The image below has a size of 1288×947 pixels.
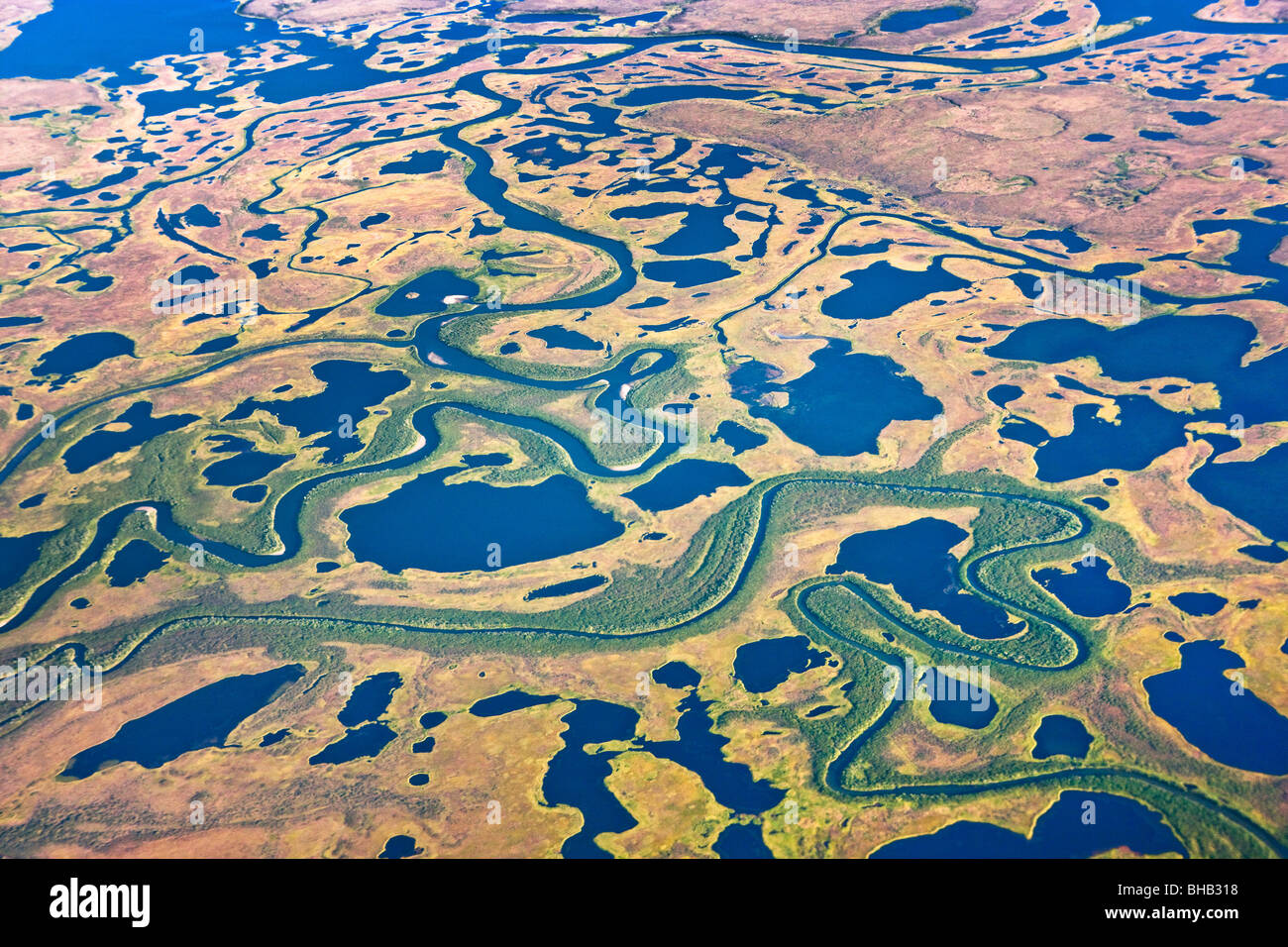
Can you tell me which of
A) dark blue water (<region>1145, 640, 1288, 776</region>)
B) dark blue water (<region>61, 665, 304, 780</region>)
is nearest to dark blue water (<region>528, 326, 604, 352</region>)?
dark blue water (<region>61, 665, 304, 780</region>)

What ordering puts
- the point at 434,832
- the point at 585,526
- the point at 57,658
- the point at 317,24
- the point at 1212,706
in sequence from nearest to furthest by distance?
the point at 434,832 → the point at 1212,706 → the point at 57,658 → the point at 585,526 → the point at 317,24

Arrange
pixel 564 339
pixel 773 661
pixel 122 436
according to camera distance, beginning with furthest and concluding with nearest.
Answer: pixel 564 339 < pixel 122 436 < pixel 773 661

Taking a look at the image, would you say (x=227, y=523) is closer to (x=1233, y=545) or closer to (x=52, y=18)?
(x=1233, y=545)

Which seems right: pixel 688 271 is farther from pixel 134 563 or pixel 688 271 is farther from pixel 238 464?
pixel 134 563

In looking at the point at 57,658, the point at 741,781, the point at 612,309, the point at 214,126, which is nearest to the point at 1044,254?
the point at 612,309

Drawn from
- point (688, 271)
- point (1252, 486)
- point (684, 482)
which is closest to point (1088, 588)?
point (1252, 486)

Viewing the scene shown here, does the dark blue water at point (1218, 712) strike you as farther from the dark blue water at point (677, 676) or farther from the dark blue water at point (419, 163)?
the dark blue water at point (419, 163)
